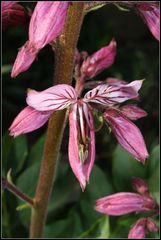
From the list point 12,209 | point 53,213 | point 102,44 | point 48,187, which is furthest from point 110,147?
point 48,187

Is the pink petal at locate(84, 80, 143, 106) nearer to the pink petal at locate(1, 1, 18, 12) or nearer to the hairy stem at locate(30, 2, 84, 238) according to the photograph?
the hairy stem at locate(30, 2, 84, 238)

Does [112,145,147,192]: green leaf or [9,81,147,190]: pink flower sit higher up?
[9,81,147,190]: pink flower

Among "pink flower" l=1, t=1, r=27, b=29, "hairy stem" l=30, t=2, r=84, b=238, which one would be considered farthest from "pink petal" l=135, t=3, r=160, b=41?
"pink flower" l=1, t=1, r=27, b=29

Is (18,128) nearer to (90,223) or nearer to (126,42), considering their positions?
(90,223)

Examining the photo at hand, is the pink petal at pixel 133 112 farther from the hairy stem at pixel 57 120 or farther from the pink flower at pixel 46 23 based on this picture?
the pink flower at pixel 46 23

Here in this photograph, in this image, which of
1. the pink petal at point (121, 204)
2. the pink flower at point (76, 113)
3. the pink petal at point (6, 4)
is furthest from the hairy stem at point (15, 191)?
the pink petal at point (6, 4)

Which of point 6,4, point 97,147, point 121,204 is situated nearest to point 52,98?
point 6,4
